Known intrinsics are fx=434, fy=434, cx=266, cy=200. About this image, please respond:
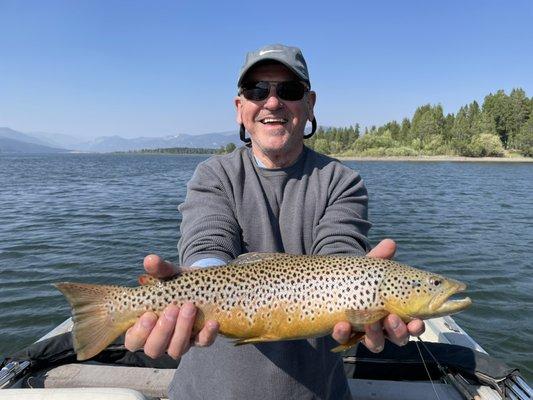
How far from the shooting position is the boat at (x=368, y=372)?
4641 millimetres

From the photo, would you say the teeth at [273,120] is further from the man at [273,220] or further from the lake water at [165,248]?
the lake water at [165,248]

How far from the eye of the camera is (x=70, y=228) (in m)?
19.6

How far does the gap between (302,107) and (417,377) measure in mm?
3702

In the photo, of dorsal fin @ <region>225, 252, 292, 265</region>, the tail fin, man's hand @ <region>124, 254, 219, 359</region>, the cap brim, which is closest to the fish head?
dorsal fin @ <region>225, 252, 292, 265</region>

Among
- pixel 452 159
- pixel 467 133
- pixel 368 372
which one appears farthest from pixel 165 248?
pixel 467 133

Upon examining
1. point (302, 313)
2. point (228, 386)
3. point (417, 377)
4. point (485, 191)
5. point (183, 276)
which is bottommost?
point (485, 191)

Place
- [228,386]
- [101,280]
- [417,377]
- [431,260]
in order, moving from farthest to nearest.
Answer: [431,260] → [101,280] → [417,377] → [228,386]

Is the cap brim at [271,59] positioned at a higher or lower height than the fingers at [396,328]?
higher

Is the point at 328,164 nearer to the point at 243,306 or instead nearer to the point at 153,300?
the point at 243,306

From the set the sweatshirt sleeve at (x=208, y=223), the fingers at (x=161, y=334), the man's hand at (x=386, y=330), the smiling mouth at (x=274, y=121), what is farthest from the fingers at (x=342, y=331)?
the smiling mouth at (x=274, y=121)

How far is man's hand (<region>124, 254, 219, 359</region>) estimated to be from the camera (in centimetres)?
263

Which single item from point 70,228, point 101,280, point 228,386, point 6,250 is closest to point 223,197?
point 228,386

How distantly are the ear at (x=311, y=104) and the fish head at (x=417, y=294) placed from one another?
1430 millimetres

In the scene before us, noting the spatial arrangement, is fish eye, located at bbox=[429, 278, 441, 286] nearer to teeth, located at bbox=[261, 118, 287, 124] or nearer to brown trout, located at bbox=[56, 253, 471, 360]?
brown trout, located at bbox=[56, 253, 471, 360]
